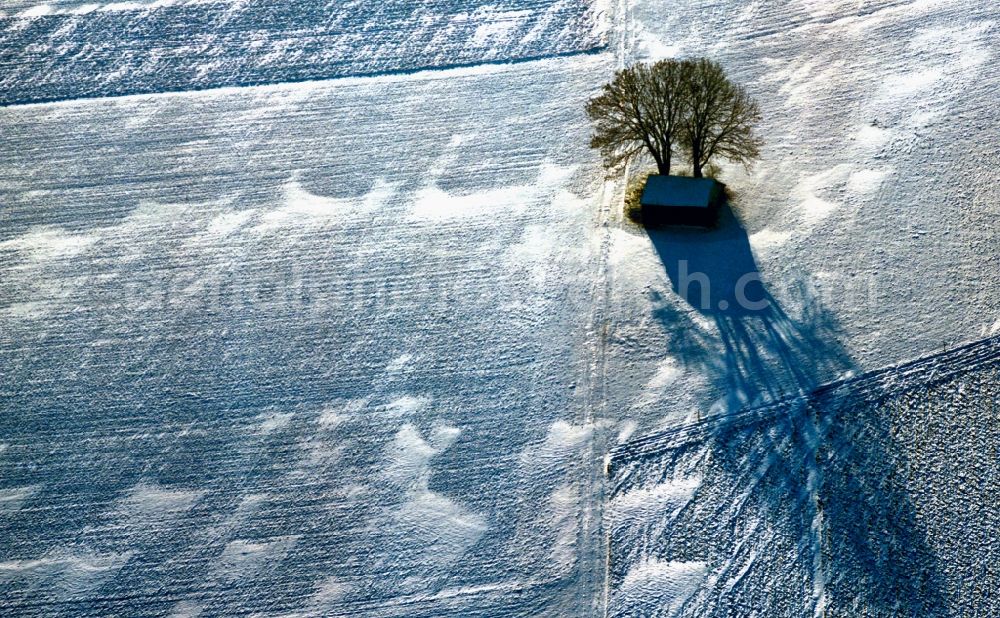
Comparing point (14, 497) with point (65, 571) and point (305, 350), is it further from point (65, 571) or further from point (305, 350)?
point (305, 350)

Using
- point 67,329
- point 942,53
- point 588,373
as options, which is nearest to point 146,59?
point 67,329

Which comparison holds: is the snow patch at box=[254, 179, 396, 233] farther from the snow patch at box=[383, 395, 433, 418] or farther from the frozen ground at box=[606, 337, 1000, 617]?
the frozen ground at box=[606, 337, 1000, 617]

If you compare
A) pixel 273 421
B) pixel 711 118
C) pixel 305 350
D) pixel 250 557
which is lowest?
pixel 250 557

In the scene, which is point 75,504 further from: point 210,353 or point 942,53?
point 942,53

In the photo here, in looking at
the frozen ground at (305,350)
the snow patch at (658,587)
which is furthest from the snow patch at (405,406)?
the snow patch at (658,587)

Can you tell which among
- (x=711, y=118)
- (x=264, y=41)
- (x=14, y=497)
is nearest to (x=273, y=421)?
(x=14, y=497)

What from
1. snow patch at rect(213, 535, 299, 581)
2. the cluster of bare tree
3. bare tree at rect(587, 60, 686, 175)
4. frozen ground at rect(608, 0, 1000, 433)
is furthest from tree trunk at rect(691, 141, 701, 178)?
snow patch at rect(213, 535, 299, 581)
